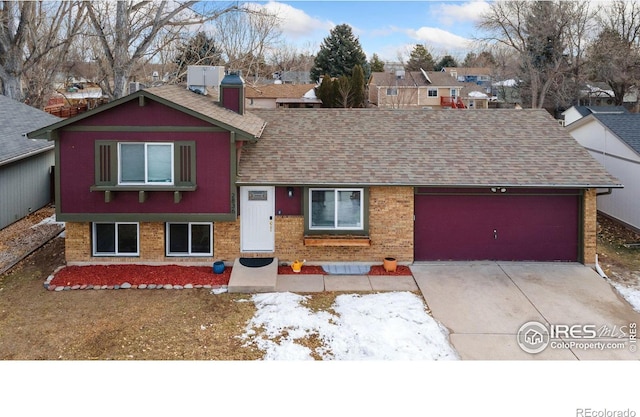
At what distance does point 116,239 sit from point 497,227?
32.1 feet

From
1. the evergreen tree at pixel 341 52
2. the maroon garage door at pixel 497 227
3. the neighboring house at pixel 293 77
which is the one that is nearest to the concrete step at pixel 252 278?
the maroon garage door at pixel 497 227

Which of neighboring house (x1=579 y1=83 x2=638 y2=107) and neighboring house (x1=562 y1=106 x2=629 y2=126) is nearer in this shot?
neighboring house (x1=562 y1=106 x2=629 y2=126)

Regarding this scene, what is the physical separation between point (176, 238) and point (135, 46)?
17.1m

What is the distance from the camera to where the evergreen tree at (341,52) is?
5172 cm

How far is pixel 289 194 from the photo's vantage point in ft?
41.7

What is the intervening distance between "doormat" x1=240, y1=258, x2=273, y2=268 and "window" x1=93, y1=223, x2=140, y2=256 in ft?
9.03

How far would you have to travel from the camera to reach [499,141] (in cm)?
1422

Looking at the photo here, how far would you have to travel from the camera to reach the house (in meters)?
11.8

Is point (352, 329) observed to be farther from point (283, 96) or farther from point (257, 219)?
point (283, 96)

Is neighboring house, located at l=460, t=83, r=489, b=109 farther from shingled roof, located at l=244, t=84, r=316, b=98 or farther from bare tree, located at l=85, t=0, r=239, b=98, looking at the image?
bare tree, located at l=85, t=0, r=239, b=98

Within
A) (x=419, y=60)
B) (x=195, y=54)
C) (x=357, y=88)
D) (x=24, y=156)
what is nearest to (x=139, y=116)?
(x=24, y=156)

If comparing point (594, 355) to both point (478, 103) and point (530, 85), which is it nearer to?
point (530, 85)

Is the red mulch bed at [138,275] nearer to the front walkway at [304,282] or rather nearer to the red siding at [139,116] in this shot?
the front walkway at [304,282]

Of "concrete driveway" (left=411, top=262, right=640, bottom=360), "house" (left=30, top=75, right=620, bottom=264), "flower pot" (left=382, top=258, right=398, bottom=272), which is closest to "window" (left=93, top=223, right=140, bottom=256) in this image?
"house" (left=30, top=75, right=620, bottom=264)
